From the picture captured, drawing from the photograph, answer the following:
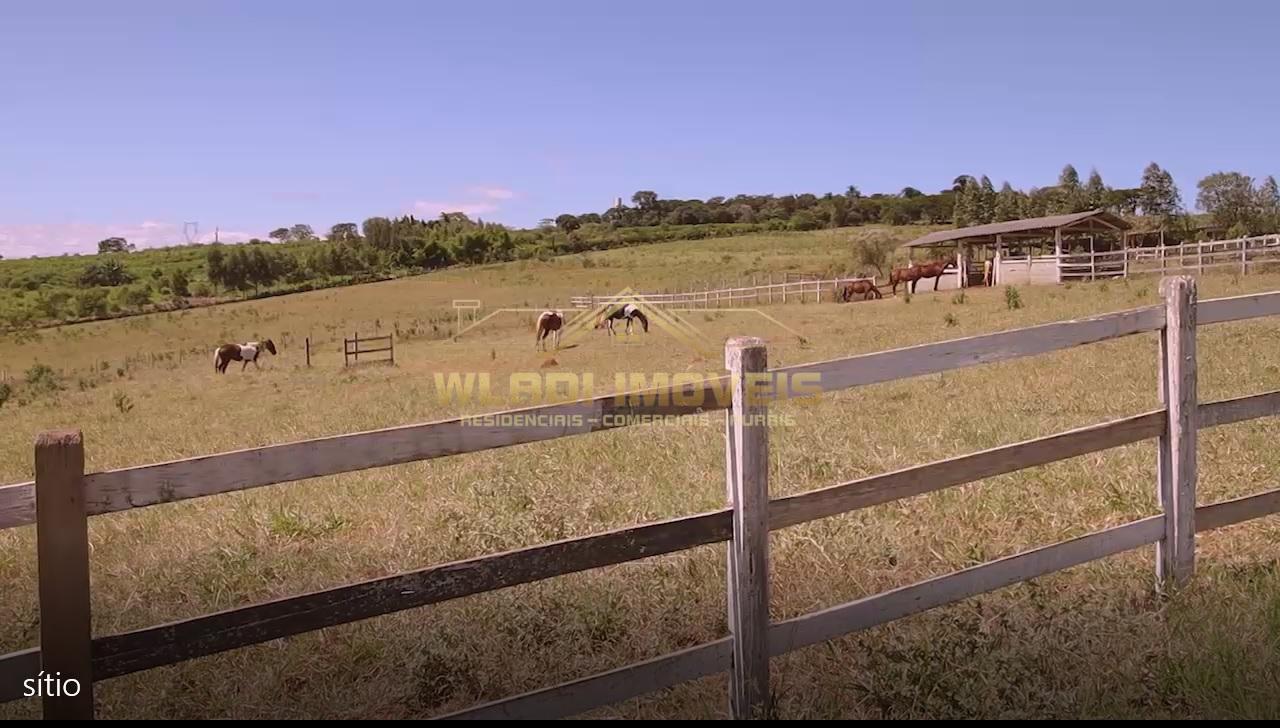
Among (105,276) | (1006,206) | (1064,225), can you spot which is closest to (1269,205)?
(1006,206)

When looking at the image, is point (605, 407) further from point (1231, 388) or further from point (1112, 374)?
point (1112, 374)

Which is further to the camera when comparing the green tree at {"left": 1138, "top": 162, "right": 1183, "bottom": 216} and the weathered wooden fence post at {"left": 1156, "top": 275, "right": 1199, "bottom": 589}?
the green tree at {"left": 1138, "top": 162, "right": 1183, "bottom": 216}

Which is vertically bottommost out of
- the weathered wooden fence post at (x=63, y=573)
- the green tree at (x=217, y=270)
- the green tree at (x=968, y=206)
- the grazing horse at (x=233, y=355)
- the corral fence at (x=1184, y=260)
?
the grazing horse at (x=233, y=355)

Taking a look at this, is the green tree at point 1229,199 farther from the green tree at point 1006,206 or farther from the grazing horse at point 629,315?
the grazing horse at point 629,315

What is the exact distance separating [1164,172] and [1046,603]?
97029 millimetres

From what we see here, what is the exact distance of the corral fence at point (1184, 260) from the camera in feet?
84.4

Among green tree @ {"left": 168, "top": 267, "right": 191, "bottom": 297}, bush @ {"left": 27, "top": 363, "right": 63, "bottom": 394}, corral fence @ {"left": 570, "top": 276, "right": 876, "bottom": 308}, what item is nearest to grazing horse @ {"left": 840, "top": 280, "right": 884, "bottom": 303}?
corral fence @ {"left": 570, "top": 276, "right": 876, "bottom": 308}

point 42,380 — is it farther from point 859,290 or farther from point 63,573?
point 63,573

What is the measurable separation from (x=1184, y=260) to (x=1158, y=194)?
2561 inches

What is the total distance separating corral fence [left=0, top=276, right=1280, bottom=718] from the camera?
89.4 inches

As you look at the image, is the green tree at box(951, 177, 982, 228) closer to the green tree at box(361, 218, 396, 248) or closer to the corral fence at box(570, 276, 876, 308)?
the corral fence at box(570, 276, 876, 308)

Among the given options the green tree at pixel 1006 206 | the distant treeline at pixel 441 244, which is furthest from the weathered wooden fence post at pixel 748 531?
the green tree at pixel 1006 206

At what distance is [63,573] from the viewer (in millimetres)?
2246

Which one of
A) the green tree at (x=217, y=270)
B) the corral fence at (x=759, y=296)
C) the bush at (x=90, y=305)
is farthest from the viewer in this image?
the green tree at (x=217, y=270)
